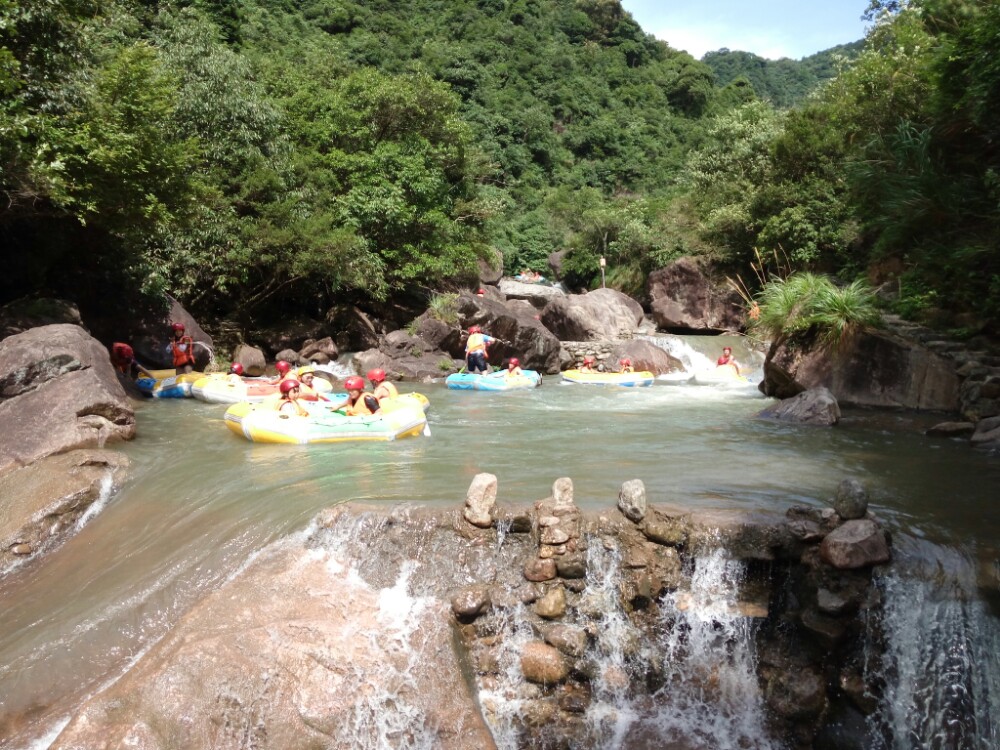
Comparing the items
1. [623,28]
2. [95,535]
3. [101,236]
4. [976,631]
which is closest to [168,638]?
[95,535]

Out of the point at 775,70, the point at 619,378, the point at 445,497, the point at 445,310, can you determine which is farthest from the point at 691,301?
the point at 775,70

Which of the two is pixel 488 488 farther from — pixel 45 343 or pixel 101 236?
pixel 101 236

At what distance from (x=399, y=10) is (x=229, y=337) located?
162 ft

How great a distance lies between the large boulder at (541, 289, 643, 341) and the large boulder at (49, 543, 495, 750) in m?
17.6

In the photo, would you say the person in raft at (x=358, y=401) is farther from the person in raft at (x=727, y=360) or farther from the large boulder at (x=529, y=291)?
the large boulder at (x=529, y=291)

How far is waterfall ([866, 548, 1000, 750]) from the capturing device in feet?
15.1

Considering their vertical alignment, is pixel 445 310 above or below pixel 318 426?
above

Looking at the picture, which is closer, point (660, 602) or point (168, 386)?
point (660, 602)

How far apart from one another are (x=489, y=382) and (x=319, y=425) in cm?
653

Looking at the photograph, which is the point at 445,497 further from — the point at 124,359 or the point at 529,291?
the point at 529,291

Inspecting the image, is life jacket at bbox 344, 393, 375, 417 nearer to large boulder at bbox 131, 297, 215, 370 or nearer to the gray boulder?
the gray boulder

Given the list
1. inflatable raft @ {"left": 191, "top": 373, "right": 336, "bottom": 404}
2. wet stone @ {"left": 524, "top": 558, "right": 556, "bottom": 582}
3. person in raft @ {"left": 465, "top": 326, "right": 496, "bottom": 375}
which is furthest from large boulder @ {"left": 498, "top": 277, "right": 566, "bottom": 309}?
wet stone @ {"left": 524, "top": 558, "right": 556, "bottom": 582}

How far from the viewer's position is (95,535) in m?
6.84

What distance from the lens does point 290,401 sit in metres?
10.3
